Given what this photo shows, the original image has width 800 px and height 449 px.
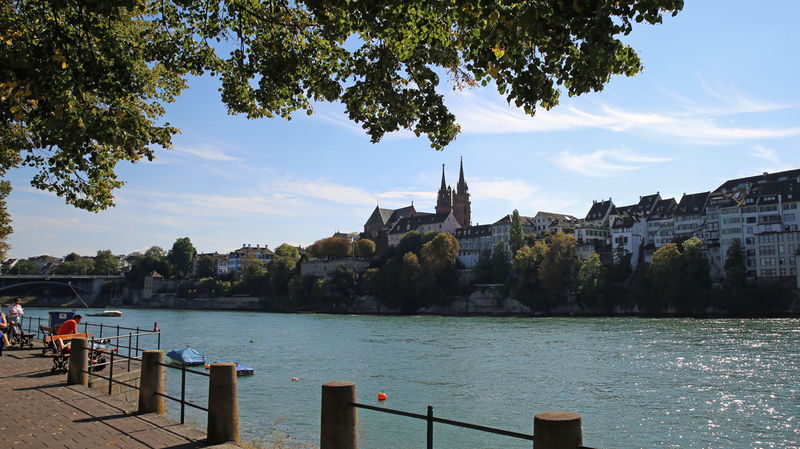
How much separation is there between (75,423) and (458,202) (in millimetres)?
139992

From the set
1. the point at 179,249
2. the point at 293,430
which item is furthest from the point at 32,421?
the point at 179,249

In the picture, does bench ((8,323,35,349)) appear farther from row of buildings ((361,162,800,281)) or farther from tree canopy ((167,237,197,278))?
tree canopy ((167,237,197,278))

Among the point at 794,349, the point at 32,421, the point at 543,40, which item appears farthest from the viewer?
the point at 794,349

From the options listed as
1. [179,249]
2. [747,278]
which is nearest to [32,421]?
[747,278]

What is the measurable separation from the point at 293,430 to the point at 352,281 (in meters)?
99.3

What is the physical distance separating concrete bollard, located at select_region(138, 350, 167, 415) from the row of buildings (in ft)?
252

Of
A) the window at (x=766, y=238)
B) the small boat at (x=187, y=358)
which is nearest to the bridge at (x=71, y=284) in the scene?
the small boat at (x=187, y=358)

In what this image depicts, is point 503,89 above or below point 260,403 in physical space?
above

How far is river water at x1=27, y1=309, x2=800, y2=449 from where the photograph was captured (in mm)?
16641

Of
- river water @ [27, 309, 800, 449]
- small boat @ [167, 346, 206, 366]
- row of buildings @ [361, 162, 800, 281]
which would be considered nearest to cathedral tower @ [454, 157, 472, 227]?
row of buildings @ [361, 162, 800, 281]

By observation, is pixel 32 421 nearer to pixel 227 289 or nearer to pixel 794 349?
pixel 794 349

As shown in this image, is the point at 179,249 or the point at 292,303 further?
the point at 179,249

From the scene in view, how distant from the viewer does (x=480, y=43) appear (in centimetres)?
732

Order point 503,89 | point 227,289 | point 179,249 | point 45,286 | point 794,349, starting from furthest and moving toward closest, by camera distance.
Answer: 1. point 179,249
2. point 45,286
3. point 227,289
4. point 794,349
5. point 503,89
